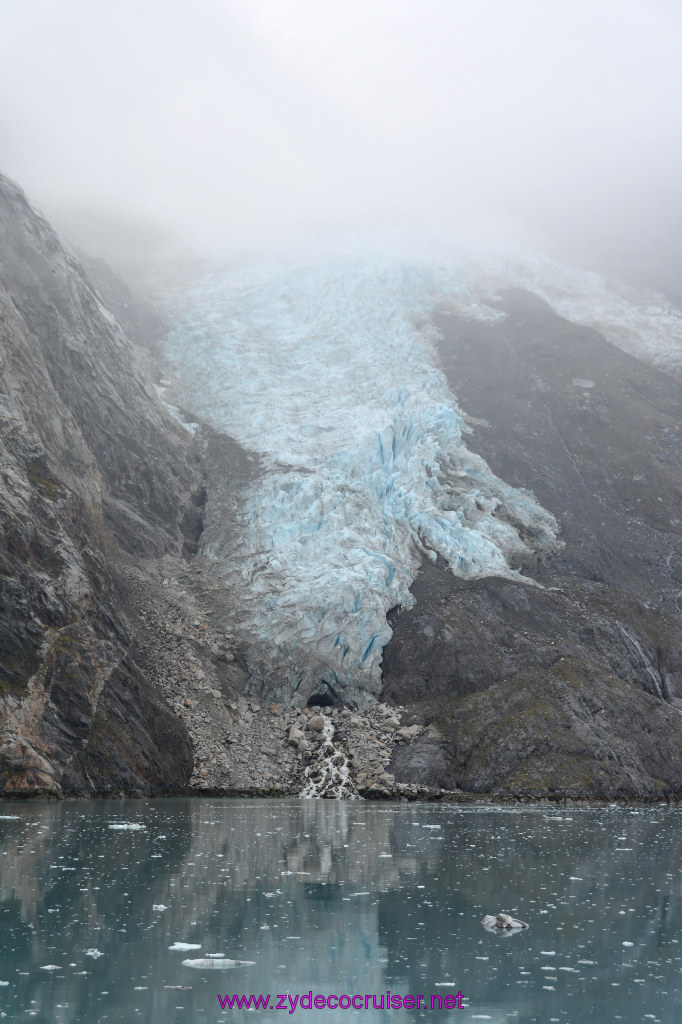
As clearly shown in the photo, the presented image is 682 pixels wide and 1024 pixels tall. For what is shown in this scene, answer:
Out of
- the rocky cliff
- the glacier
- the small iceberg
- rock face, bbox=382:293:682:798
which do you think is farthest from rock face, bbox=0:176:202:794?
the small iceberg

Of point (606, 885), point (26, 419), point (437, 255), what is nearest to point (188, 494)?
point (26, 419)

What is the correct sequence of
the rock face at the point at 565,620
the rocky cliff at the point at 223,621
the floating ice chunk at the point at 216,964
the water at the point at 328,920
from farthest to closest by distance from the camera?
the rock face at the point at 565,620, the rocky cliff at the point at 223,621, the floating ice chunk at the point at 216,964, the water at the point at 328,920

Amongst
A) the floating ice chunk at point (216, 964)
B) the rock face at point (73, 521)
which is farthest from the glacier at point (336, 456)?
the floating ice chunk at point (216, 964)

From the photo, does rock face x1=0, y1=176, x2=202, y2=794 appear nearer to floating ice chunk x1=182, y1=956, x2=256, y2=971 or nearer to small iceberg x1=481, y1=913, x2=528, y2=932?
floating ice chunk x1=182, y1=956, x2=256, y2=971

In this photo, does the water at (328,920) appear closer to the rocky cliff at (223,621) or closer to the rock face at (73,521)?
the rock face at (73,521)

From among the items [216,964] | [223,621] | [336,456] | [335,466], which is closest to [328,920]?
[216,964]
